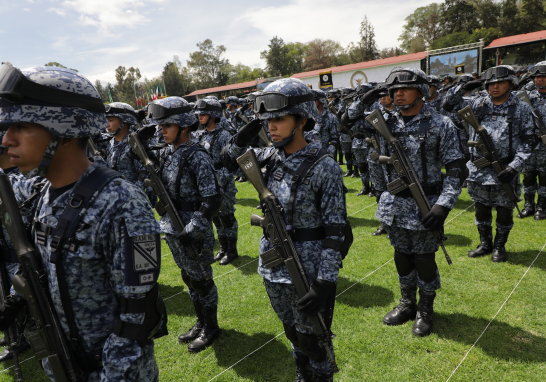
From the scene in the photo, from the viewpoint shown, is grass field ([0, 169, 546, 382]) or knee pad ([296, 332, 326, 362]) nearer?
knee pad ([296, 332, 326, 362])

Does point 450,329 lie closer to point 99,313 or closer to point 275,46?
point 99,313

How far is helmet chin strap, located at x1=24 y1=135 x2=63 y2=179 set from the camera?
1.71 metres

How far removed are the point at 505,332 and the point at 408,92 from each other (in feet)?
10.5

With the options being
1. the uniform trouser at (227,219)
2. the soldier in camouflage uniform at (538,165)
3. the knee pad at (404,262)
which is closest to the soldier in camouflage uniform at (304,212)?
the knee pad at (404,262)

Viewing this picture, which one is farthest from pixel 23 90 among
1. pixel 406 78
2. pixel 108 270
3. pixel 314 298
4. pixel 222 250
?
pixel 222 250

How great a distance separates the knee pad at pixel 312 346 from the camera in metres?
2.88

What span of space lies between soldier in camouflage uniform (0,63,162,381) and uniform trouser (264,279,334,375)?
1292 mm

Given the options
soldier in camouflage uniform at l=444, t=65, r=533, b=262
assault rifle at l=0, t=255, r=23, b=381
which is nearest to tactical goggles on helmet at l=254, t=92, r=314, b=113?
assault rifle at l=0, t=255, r=23, b=381

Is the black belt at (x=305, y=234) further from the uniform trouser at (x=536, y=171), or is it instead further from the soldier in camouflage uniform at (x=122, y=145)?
the uniform trouser at (x=536, y=171)

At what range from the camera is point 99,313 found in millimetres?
1818

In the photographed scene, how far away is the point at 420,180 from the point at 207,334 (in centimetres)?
339

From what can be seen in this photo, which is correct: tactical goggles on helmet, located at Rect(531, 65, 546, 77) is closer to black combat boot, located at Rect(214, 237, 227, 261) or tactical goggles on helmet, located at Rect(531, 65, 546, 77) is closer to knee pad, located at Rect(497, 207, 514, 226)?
knee pad, located at Rect(497, 207, 514, 226)

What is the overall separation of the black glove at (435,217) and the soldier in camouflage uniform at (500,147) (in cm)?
265

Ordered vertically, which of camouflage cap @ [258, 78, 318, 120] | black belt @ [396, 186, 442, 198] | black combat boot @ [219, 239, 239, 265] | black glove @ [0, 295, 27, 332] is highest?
camouflage cap @ [258, 78, 318, 120]
